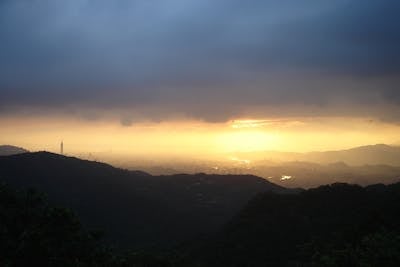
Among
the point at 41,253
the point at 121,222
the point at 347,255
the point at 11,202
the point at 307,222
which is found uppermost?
the point at 11,202

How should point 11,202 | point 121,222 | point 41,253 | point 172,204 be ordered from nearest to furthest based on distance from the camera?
point 41,253
point 11,202
point 121,222
point 172,204

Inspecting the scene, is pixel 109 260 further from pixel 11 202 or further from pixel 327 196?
pixel 327 196

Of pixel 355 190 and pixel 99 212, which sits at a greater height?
Result: pixel 355 190

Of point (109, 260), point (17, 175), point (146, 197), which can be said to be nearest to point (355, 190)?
point (109, 260)

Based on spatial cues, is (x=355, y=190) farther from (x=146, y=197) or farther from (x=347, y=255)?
(x=146, y=197)

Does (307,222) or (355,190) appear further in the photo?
(355,190)

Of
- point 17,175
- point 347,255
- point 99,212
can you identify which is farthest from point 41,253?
point 17,175

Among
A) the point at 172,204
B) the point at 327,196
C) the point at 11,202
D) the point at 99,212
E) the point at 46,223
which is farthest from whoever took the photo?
the point at 172,204
